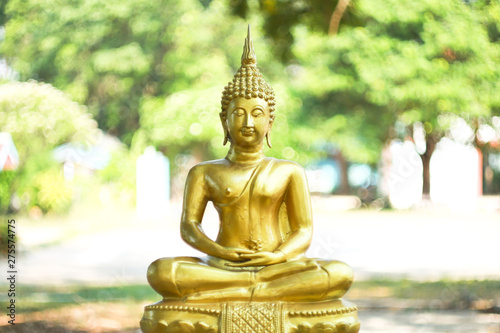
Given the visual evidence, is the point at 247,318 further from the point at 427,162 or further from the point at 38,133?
the point at 427,162

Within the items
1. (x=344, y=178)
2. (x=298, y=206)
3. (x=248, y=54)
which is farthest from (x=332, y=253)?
(x=248, y=54)

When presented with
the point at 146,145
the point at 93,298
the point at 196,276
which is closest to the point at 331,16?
the point at 196,276

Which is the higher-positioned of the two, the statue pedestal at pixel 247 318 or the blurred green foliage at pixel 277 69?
the blurred green foliage at pixel 277 69

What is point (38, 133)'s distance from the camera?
28.0 feet

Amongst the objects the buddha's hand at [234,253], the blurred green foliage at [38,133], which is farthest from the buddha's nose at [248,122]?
the blurred green foliage at [38,133]

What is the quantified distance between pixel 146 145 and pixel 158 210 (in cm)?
100

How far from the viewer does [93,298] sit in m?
6.64

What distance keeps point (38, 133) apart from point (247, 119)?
19.3ft

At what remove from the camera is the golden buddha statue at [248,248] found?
3020mm

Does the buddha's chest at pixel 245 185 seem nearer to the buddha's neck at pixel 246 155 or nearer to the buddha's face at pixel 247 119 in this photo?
the buddha's neck at pixel 246 155

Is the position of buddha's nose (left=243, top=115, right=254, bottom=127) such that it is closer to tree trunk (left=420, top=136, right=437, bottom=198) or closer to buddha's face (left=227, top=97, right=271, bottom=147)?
buddha's face (left=227, top=97, right=271, bottom=147)

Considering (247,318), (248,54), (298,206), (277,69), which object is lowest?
(247,318)

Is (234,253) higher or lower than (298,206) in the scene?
lower

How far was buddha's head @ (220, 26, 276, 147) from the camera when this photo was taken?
3309mm
